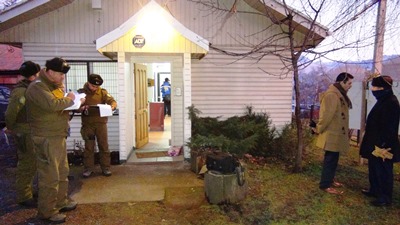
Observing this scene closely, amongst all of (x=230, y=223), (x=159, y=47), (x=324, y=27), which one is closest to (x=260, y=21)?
(x=324, y=27)

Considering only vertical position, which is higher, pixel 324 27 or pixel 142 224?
pixel 324 27

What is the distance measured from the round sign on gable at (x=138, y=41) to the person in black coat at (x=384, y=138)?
13.7 feet

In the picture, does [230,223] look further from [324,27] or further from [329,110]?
[324,27]

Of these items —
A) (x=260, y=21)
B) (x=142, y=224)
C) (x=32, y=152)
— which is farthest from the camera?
(x=260, y=21)

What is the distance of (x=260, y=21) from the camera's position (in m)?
7.71

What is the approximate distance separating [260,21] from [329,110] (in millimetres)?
3955

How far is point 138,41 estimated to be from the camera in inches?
232

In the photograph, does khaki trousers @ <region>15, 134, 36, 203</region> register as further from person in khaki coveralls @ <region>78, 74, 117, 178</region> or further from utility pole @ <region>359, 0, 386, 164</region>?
utility pole @ <region>359, 0, 386, 164</region>

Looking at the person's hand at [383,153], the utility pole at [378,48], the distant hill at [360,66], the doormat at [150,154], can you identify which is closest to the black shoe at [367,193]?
the person's hand at [383,153]

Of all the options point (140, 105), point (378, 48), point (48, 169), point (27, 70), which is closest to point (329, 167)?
point (378, 48)

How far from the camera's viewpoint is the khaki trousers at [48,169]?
140 inches

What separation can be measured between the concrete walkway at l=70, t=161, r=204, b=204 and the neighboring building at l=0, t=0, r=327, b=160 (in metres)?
0.58

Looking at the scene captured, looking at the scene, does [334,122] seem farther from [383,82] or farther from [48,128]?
[48,128]

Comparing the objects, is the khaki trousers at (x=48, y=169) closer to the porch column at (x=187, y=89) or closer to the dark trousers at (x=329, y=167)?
the porch column at (x=187, y=89)
